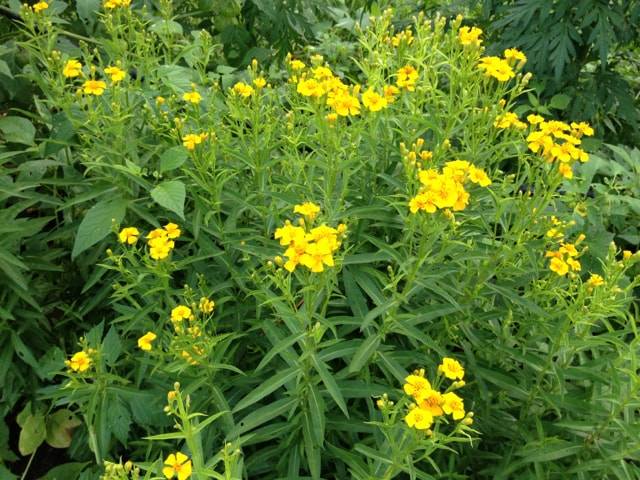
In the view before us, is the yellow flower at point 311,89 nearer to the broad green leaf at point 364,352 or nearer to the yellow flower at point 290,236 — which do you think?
the yellow flower at point 290,236

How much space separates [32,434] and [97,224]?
1.07 metres

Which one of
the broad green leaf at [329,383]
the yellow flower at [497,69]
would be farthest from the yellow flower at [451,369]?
the yellow flower at [497,69]

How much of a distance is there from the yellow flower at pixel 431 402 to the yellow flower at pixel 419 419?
0.01 m

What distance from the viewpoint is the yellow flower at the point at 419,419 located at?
1394 millimetres

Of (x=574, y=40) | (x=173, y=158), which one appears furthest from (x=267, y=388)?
(x=574, y=40)

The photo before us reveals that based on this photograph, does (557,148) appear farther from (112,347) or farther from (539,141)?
(112,347)

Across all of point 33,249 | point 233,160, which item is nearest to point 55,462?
point 33,249

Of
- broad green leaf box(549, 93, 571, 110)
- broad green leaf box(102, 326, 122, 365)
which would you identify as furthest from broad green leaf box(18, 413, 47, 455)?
broad green leaf box(549, 93, 571, 110)

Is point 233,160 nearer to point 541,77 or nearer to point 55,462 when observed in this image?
point 55,462

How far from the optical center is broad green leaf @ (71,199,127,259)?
2154 mm

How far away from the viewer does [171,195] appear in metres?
2.09

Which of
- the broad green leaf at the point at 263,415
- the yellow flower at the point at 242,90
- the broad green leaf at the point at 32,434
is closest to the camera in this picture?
the broad green leaf at the point at 263,415

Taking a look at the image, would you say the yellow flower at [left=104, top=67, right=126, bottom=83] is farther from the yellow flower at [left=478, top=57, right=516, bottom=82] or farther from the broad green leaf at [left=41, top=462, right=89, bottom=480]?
the broad green leaf at [left=41, top=462, right=89, bottom=480]

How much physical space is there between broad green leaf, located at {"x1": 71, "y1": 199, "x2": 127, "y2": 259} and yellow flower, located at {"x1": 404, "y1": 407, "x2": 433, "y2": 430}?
4.19 ft
